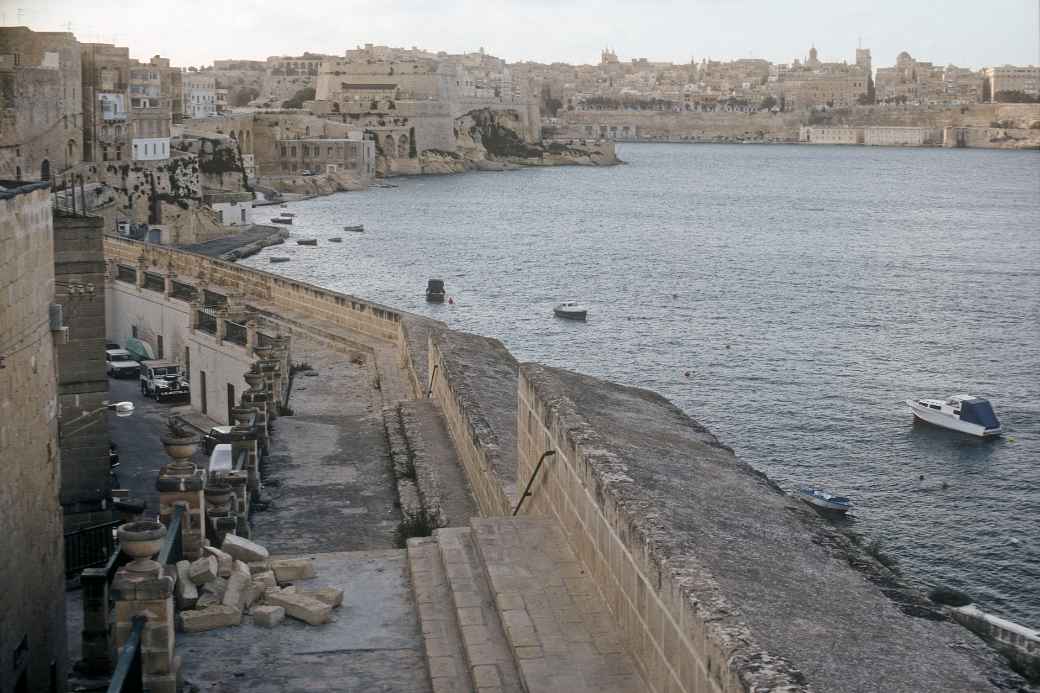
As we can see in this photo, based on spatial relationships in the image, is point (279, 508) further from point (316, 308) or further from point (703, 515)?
point (316, 308)

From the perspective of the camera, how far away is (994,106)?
161 meters

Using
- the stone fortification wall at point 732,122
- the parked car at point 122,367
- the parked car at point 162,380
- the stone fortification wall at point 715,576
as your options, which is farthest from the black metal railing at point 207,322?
the stone fortification wall at point 732,122

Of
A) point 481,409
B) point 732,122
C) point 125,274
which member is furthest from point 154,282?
point 732,122

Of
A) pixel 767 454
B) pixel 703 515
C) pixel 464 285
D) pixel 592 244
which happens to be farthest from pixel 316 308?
pixel 592 244

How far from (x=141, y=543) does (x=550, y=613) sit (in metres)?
1.50

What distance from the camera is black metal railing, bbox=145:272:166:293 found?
17.9m

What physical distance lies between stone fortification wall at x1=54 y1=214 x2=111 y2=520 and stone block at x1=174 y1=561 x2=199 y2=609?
4364 mm

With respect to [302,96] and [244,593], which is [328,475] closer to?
[244,593]

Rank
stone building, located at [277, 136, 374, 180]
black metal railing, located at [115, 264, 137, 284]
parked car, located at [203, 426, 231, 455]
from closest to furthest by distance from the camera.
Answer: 1. parked car, located at [203, 426, 231, 455]
2. black metal railing, located at [115, 264, 137, 284]
3. stone building, located at [277, 136, 374, 180]

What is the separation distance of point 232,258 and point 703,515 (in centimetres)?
3581

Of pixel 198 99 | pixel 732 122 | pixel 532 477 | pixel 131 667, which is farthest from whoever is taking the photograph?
pixel 732 122

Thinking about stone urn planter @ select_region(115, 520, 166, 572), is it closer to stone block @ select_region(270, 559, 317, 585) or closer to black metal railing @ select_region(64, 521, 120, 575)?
stone block @ select_region(270, 559, 317, 585)

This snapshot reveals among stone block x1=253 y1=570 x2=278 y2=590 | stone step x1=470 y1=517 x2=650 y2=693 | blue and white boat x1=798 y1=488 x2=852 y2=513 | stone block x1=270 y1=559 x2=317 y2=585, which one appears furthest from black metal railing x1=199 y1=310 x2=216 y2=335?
stone step x1=470 y1=517 x2=650 y2=693

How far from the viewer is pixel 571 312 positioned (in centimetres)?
3200
